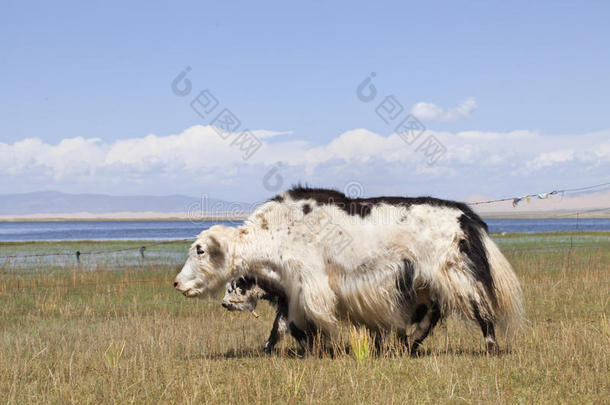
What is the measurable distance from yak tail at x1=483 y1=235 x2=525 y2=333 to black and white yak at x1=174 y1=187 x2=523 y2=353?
1cm

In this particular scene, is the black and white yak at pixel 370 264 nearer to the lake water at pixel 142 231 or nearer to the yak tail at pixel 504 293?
the yak tail at pixel 504 293

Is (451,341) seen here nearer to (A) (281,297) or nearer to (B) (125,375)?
(A) (281,297)

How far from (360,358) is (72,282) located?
522 inches

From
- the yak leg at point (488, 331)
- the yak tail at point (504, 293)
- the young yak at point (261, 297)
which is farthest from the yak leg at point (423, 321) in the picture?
the young yak at point (261, 297)

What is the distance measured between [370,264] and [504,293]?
1.58 m

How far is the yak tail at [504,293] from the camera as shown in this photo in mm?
7422

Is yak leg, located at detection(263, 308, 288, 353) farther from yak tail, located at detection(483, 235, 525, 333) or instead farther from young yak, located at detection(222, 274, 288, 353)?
yak tail, located at detection(483, 235, 525, 333)

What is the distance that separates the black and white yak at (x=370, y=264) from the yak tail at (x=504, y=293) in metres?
0.01

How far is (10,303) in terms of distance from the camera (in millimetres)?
14078

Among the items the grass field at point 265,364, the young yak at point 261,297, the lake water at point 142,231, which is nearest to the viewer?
the grass field at point 265,364

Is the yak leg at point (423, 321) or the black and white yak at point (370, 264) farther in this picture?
the yak leg at point (423, 321)

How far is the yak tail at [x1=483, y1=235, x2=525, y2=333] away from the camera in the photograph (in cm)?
742

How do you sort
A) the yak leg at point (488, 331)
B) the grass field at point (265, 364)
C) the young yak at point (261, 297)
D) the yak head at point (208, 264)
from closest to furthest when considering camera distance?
the grass field at point (265, 364) < the yak leg at point (488, 331) < the yak head at point (208, 264) < the young yak at point (261, 297)

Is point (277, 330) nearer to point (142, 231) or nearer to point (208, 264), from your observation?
point (208, 264)
